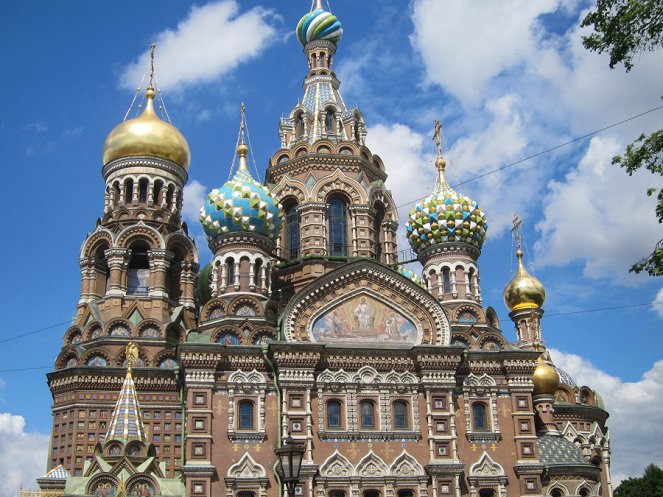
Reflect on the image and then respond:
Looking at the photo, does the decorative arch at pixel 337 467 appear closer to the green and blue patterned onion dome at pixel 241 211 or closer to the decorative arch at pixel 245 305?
the decorative arch at pixel 245 305

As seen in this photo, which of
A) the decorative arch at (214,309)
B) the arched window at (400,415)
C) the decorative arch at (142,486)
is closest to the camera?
the decorative arch at (142,486)

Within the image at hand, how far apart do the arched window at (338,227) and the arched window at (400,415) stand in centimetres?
608

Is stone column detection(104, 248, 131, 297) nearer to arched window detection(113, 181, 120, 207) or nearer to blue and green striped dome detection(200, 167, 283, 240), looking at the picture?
arched window detection(113, 181, 120, 207)

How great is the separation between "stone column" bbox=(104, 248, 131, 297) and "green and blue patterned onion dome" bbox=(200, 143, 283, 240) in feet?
10.5

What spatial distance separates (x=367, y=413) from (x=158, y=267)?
8418mm

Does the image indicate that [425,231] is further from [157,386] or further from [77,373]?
[77,373]

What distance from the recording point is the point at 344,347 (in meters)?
21.1

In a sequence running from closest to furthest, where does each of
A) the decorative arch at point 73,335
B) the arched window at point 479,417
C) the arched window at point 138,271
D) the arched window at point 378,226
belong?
the arched window at point 479,417
the decorative arch at point 73,335
the arched window at point 138,271
the arched window at point 378,226

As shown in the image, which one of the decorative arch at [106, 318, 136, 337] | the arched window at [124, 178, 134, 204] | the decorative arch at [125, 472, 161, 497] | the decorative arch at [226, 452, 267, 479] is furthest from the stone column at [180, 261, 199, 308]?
the decorative arch at [125, 472, 161, 497]

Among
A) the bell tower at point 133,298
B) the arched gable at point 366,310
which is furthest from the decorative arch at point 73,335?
the arched gable at point 366,310

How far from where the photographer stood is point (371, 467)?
2025cm

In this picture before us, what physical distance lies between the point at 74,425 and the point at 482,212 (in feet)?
42.7

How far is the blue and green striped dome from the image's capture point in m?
23.1

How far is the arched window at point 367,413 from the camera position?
2083 cm
